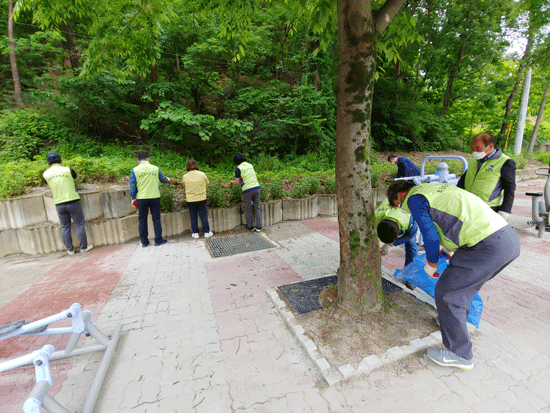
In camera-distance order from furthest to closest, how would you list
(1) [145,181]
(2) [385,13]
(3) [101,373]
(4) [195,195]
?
(4) [195,195] < (1) [145,181] < (2) [385,13] < (3) [101,373]

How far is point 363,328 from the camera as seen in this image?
2.73 m

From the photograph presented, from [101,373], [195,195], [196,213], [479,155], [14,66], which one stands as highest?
[14,66]

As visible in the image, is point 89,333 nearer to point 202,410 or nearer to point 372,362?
point 202,410

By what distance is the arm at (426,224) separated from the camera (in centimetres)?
232

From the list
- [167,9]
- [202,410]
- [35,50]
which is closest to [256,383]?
[202,410]

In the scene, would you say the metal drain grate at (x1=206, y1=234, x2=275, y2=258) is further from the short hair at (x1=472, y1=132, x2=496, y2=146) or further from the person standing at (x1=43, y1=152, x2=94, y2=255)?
the short hair at (x1=472, y1=132, x2=496, y2=146)

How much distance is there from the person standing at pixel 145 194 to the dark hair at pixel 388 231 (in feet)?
14.1

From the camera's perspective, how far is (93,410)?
81.2 inches

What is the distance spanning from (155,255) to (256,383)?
142 inches

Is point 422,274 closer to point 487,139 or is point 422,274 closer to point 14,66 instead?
point 487,139

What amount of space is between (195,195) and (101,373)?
12.7ft

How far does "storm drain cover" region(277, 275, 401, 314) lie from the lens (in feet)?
10.4

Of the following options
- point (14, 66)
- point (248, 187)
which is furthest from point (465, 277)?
point (14, 66)

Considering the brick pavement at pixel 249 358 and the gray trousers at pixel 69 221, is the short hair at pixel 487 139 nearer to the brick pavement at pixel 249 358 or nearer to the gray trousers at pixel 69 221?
the brick pavement at pixel 249 358
